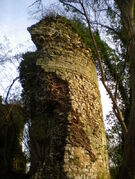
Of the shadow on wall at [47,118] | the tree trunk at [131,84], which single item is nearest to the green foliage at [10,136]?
the shadow on wall at [47,118]

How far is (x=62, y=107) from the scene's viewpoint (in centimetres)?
474

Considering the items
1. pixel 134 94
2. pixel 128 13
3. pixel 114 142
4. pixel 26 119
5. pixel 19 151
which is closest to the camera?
pixel 134 94

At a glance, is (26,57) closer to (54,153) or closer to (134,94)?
(54,153)

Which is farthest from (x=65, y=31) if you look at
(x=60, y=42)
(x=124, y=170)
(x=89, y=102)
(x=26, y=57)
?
(x=124, y=170)

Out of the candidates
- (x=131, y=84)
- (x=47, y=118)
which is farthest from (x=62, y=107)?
(x=131, y=84)

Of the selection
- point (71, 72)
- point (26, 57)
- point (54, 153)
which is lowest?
point (54, 153)

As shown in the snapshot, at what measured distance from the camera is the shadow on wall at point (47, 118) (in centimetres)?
423

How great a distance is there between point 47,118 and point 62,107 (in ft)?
1.03

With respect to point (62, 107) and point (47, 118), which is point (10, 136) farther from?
point (62, 107)

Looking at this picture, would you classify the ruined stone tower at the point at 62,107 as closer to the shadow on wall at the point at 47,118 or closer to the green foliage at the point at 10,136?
the shadow on wall at the point at 47,118

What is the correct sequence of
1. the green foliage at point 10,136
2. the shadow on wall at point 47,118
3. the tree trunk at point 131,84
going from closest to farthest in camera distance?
the tree trunk at point 131,84 < the shadow on wall at point 47,118 < the green foliage at point 10,136

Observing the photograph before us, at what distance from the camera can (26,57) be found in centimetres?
556

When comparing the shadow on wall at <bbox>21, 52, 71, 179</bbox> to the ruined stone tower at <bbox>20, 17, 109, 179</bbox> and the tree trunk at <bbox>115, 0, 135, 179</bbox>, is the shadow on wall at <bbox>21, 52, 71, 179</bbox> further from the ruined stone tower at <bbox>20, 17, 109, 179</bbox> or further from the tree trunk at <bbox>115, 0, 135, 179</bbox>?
the tree trunk at <bbox>115, 0, 135, 179</bbox>

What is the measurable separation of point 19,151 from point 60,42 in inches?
96.9
